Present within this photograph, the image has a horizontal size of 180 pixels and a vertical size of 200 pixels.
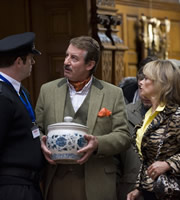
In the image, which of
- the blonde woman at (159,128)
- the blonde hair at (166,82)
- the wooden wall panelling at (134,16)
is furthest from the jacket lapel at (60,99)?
the wooden wall panelling at (134,16)

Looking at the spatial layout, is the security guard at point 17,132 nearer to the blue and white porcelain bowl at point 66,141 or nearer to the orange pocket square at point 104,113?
the blue and white porcelain bowl at point 66,141

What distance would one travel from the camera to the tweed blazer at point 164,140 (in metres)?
→ 2.71

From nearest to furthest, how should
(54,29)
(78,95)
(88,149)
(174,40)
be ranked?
(88,149), (78,95), (54,29), (174,40)

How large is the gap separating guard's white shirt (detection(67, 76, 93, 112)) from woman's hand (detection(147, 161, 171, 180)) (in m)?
0.78

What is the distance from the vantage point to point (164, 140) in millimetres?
2717

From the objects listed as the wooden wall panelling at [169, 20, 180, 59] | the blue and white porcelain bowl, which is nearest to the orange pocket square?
the blue and white porcelain bowl

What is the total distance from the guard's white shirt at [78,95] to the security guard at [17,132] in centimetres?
40

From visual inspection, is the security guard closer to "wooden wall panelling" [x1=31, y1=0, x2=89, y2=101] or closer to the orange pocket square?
the orange pocket square

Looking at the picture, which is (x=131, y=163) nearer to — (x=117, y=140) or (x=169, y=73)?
(x=117, y=140)

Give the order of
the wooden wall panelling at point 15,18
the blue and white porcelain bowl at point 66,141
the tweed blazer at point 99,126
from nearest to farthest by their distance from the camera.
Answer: the blue and white porcelain bowl at point 66,141, the tweed blazer at point 99,126, the wooden wall panelling at point 15,18

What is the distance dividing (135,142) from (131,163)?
2.12ft

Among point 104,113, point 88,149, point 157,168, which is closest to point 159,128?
point 157,168

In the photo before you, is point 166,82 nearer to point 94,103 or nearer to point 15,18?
point 94,103

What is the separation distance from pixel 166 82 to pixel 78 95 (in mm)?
734
